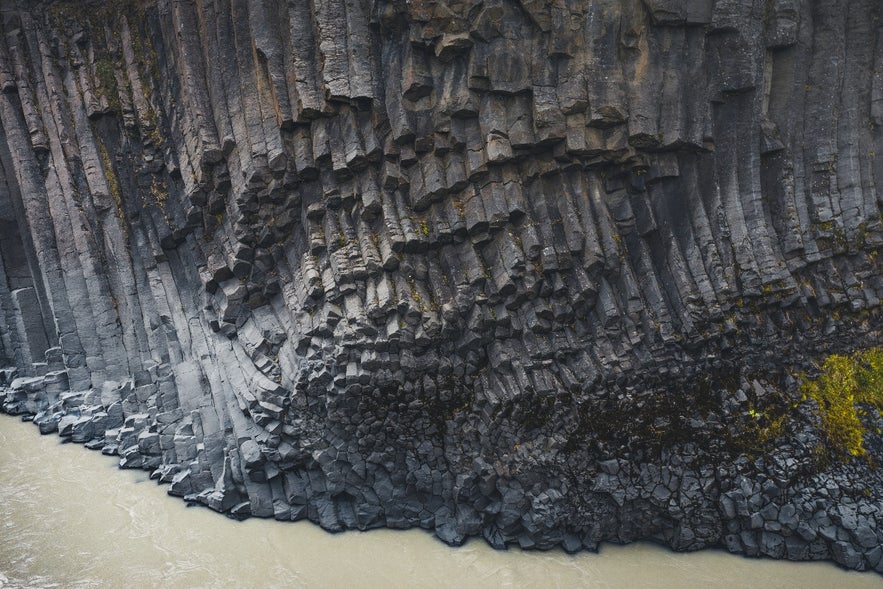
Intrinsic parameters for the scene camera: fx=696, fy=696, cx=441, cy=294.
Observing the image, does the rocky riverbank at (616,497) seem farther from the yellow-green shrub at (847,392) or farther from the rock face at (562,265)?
the yellow-green shrub at (847,392)

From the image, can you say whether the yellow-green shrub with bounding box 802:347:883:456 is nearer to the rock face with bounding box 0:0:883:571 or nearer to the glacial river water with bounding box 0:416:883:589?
the rock face with bounding box 0:0:883:571

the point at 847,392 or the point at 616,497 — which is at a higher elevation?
the point at 847,392

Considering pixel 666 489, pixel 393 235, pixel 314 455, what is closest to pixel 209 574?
pixel 314 455

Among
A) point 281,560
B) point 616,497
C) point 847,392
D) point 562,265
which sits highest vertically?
point 562,265

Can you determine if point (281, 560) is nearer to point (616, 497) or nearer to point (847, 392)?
point (616, 497)

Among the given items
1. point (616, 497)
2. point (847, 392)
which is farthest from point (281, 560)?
point (847, 392)

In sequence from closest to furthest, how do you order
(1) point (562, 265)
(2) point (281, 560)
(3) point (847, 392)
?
(1) point (562, 265) → (2) point (281, 560) → (3) point (847, 392)
